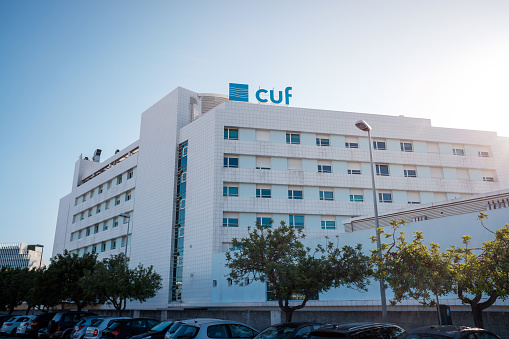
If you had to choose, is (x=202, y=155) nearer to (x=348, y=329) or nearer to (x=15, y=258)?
(x=348, y=329)

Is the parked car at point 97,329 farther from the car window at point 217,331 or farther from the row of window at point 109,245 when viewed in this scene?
the row of window at point 109,245

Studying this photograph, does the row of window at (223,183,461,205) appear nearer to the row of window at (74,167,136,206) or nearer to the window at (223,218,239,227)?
the window at (223,218,239,227)

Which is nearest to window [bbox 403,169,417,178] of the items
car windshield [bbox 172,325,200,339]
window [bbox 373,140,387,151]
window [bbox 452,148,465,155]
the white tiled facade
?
the white tiled facade

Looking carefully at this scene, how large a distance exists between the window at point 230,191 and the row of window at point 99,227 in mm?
16692

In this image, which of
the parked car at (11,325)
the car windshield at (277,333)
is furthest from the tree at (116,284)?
the car windshield at (277,333)

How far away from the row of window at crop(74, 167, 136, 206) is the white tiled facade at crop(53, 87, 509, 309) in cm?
450

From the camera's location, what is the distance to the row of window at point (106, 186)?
51719 mm

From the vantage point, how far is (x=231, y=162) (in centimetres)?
3925

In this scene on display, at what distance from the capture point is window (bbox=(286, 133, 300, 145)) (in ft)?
135

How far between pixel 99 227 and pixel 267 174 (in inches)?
1146

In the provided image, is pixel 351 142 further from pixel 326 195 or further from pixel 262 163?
pixel 262 163

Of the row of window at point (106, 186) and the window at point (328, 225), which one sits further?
the row of window at point (106, 186)

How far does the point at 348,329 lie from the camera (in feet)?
30.8

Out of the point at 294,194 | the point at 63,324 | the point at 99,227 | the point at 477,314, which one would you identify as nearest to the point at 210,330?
the point at 477,314
